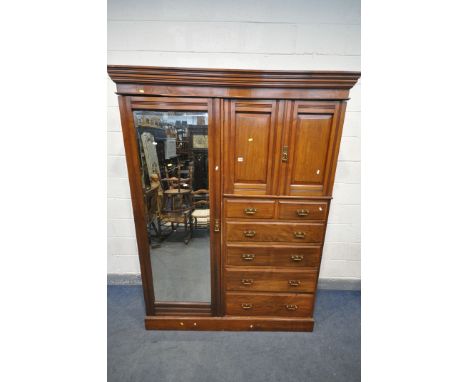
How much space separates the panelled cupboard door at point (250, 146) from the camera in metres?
1.42

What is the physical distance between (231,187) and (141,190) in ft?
2.34

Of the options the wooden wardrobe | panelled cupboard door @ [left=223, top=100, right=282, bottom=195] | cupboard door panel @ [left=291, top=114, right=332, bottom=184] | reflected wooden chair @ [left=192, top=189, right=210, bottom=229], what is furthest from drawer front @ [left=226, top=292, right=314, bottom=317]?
cupboard door panel @ [left=291, top=114, right=332, bottom=184]

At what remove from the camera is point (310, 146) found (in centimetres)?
147

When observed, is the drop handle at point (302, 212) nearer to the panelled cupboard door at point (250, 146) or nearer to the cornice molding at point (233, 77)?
the panelled cupboard door at point (250, 146)

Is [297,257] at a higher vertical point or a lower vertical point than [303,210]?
lower

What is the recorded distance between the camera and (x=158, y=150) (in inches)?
61.1

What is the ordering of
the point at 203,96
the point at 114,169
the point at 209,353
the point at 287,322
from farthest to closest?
the point at 114,169 → the point at 287,322 → the point at 209,353 → the point at 203,96

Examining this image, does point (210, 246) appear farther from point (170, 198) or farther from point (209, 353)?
point (209, 353)

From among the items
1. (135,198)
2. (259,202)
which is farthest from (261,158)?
(135,198)

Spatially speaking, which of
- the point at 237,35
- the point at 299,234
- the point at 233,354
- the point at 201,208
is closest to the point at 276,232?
the point at 299,234

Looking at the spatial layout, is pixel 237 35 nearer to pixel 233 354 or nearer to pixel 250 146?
pixel 250 146

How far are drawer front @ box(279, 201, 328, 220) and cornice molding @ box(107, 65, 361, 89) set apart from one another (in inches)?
33.3

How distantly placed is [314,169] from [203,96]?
0.99 m

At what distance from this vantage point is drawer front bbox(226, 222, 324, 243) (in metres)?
1.59
